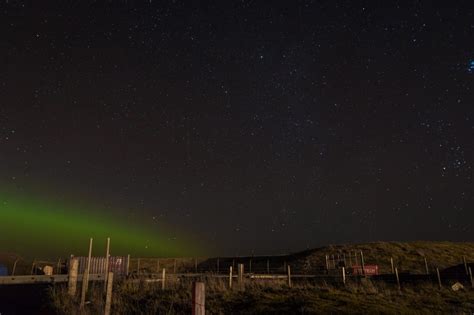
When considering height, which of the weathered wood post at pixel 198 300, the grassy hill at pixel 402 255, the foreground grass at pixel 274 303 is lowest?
the foreground grass at pixel 274 303

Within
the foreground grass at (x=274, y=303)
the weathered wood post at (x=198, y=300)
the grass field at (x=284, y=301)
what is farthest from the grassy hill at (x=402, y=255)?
the weathered wood post at (x=198, y=300)

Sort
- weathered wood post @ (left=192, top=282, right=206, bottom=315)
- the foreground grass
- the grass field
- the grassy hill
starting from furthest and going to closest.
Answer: the grassy hill → the grass field → the foreground grass → weathered wood post @ (left=192, top=282, right=206, bottom=315)

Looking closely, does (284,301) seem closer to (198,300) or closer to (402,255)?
(198,300)

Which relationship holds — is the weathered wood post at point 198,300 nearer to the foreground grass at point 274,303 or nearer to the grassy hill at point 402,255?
the foreground grass at point 274,303

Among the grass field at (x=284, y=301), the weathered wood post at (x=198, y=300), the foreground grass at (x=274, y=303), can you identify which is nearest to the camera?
the weathered wood post at (x=198, y=300)

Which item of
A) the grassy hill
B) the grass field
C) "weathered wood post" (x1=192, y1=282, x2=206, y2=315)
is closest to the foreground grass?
the grass field

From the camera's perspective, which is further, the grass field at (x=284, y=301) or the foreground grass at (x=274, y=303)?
the grass field at (x=284, y=301)

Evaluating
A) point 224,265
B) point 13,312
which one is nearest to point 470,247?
point 224,265

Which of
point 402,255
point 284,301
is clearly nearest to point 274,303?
point 284,301

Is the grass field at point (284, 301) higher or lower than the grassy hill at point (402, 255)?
lower

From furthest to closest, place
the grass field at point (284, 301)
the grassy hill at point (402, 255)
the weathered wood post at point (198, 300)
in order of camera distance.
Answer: the grassy hill at point (402, 255) → the grass field at point (284, 301) → the weathered wood post at point (198, 300)

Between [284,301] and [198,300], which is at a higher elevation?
[198,300]

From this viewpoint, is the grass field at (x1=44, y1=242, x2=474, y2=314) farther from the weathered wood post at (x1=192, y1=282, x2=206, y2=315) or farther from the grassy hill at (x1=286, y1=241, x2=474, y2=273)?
the grassy hill at (x1=286, y1=241, x2=474, y2=273)

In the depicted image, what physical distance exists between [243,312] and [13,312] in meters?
14.0
